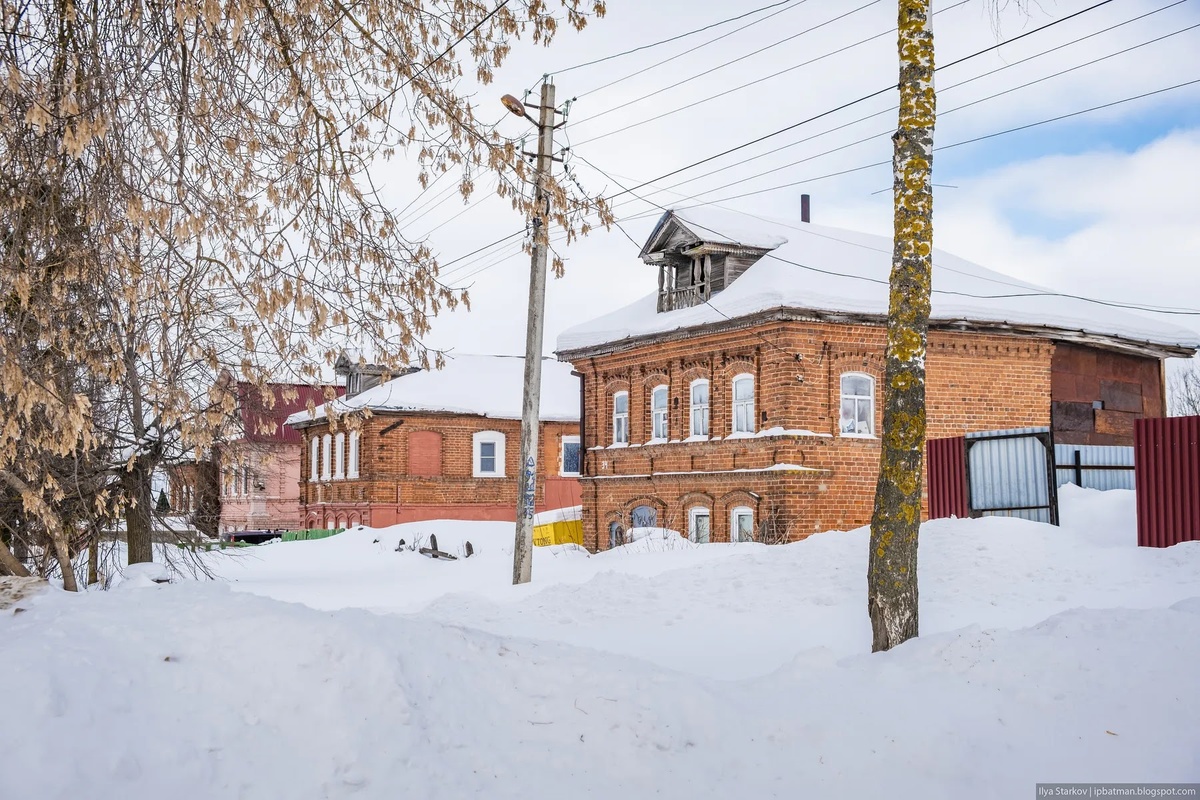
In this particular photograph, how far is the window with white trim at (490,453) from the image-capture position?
37156 mm

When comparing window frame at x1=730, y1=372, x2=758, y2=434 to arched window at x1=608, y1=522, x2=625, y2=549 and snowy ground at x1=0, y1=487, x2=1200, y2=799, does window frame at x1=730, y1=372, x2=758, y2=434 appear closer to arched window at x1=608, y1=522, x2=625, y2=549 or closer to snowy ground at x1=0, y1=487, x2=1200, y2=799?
arched window at x1=608, y1=522, x2=625, y2=549

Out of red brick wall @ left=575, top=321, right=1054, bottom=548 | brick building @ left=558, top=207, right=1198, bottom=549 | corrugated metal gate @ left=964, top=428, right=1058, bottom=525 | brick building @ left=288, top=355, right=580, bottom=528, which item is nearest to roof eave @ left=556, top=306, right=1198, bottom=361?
brick building @ left=558, top=207, right=1198, bottom=549

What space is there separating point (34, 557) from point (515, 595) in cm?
702

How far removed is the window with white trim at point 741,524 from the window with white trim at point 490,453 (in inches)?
642

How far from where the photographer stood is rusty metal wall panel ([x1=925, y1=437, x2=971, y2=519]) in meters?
17.0

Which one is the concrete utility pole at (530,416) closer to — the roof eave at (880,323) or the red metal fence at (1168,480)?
the roof eave at (880,323)

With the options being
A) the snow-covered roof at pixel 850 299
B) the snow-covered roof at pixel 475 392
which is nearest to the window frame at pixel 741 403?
the snow-covered roof at pixel 850 299

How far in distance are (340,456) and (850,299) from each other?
23.0 metres

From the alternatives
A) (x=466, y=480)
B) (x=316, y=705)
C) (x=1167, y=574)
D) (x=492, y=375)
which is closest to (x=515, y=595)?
(x=1167, y=574)

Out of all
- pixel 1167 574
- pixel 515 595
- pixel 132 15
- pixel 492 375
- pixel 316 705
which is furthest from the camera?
pixel 492 375

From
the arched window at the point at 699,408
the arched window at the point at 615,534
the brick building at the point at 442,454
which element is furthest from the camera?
the brick building at the point at 442,454

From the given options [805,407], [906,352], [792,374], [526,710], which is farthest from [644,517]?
[526,710]

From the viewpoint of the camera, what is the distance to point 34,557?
15.4m

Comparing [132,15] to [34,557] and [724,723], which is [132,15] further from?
[34,557]
